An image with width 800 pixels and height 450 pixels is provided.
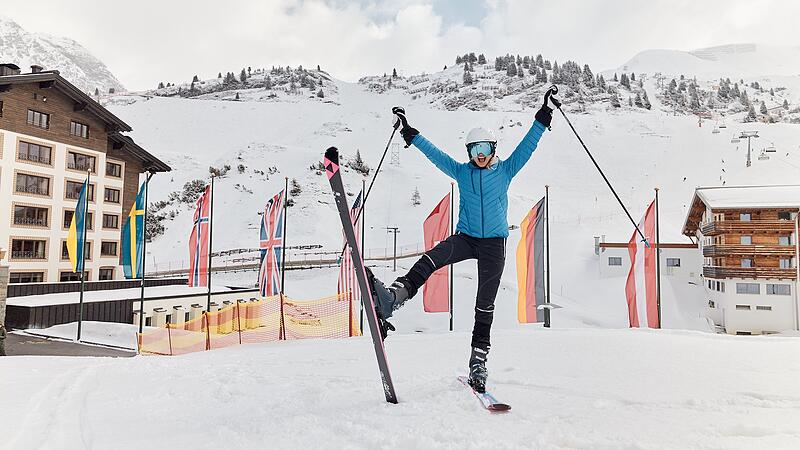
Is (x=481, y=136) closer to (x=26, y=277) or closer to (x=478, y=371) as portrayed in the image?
(x=478, y=371)

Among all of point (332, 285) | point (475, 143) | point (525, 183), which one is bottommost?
point (332, 285)

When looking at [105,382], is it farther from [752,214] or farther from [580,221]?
[580,221]

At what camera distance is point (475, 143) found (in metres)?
4.13

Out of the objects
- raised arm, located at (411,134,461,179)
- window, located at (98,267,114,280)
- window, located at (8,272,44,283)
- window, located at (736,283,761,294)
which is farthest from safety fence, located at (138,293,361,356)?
window, located at (736,283,761,294)

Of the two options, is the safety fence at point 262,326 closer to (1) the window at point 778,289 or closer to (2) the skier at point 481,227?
(2) the skier at point 481,227

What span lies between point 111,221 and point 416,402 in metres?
33.8

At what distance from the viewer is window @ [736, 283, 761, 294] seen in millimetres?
25188

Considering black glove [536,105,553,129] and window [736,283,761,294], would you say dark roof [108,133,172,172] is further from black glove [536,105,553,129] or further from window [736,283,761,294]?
window [736,283,761,294]

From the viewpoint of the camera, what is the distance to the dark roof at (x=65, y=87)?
2419 cm

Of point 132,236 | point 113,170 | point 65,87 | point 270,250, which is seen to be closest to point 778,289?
point 270,250

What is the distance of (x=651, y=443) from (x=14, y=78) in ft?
104

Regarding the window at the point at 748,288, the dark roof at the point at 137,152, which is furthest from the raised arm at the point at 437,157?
the dark roof at the point at 137,152

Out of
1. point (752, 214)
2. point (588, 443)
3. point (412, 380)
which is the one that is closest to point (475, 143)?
point (412, 380)

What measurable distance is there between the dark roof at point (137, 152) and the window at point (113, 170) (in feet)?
4.05
